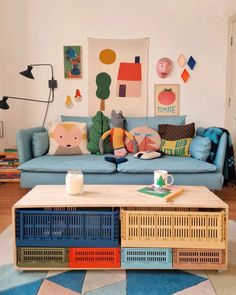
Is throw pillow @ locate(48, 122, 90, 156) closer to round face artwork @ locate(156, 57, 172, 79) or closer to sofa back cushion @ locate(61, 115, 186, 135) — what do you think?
sofa back cushion @ locate(61, 115, 186, 135)

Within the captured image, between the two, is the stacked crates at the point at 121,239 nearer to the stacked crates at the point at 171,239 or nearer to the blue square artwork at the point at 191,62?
the stacked crates at the point at 171,239

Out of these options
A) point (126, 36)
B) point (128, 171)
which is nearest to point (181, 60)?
point (126, 36)

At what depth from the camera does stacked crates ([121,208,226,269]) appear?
4.55 feet

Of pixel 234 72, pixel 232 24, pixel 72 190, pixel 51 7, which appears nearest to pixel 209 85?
pixel 234 72

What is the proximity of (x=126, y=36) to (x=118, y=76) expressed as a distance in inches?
19.0

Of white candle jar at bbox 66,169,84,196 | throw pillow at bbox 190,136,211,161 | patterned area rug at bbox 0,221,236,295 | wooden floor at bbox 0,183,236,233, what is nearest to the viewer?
patterned area rug at bbox 0,221,236,295

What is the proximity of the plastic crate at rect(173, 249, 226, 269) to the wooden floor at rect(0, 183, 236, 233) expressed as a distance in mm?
890

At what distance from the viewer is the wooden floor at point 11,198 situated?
2.17 meters

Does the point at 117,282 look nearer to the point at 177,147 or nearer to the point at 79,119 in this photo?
the point at 177,147

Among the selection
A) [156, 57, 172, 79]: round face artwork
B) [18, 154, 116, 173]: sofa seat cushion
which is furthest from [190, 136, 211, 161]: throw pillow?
[156, 57, 172, 79]: round face artwork

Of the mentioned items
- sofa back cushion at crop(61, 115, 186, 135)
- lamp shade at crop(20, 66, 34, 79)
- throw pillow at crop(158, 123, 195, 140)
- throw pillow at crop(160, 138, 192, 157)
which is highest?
lamp shade at crop(20, 66, 34, 79)

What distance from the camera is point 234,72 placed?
3.07 m

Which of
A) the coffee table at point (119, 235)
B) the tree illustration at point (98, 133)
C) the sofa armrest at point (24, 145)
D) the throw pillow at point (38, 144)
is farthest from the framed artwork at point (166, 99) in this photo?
the coffee table at point (119, 235)

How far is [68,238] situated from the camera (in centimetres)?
142
